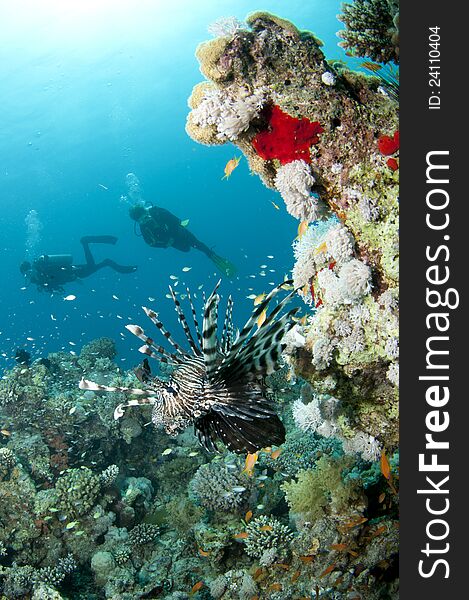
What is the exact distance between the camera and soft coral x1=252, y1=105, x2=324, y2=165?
11.0 ft

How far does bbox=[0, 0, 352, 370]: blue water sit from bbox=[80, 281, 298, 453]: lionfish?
8.71 metres

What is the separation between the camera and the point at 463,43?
253 centimetres

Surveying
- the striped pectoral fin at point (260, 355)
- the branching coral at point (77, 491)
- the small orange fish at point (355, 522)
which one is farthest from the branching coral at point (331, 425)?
the branching coral at point (77, 491)

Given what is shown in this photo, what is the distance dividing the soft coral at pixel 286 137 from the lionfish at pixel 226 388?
3.76 feet

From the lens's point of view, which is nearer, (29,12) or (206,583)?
(206,583)

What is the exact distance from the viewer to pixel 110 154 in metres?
72.3

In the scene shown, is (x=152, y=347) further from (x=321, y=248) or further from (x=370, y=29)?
(x=370, y=29)

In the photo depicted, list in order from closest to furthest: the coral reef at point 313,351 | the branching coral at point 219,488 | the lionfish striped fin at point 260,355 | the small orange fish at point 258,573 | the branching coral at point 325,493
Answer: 1. the lionfish striped fin at point 260,355
2. the coral reef at point 313,351
3. the branching coral at point 325,493
4. the small orange fish at point 258,573
5. the branching coral at point 219,488

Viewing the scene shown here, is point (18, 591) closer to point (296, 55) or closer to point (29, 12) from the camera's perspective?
point (296, 55)

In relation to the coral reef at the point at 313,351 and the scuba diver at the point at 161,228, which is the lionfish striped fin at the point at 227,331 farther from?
the scuba diver at the point at 161,228

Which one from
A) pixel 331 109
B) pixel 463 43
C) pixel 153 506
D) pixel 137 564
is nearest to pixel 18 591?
pixel 137 564

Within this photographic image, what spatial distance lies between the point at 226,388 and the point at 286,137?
1.99 m

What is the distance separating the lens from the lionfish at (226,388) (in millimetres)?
2832

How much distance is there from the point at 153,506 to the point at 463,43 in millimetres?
8141
